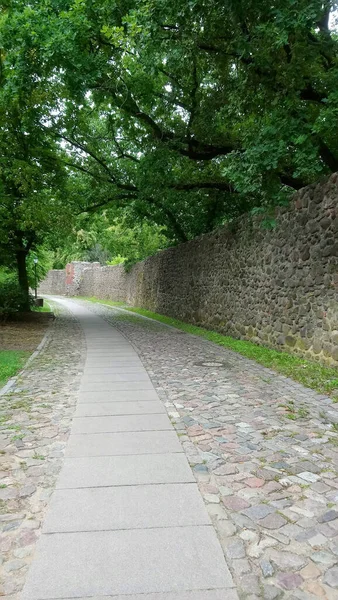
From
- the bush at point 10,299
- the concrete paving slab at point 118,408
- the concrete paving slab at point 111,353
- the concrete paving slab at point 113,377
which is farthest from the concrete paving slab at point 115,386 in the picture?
the bush at point 10,299

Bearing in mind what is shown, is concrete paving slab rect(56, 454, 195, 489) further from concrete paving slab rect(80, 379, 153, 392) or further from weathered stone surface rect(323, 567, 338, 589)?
concrete paving slab rect(80, 379, 153, 392)

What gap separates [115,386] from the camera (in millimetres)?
5992

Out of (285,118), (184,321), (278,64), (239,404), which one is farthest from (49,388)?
(184,321)

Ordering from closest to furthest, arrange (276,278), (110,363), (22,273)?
1. (110,363)
2. (276,278)
3. (22,273)

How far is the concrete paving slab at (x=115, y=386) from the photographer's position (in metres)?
5.82

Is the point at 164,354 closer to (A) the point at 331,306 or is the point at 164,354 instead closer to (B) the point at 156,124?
(A) the point at 331,306

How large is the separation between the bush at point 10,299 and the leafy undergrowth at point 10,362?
5406mm

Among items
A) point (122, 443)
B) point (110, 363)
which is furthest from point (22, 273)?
point (122, 443)

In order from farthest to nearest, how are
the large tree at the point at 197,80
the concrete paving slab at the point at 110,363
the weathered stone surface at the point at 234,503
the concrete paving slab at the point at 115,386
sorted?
the concrete paving slab at the point at 110,363
the large tree at the point at 197,80
the concrete paving slab at the point at 115,386
the weathered stone surface at the point at 234,503

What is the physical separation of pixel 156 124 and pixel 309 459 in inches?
411

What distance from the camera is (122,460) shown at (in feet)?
11.4

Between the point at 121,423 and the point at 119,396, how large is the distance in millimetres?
1069

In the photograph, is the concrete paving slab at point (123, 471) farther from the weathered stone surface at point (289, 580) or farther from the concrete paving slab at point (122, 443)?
the weathered stone surface at point (289, 580)

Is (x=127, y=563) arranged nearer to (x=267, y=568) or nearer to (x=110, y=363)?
(x=267, y=568)
